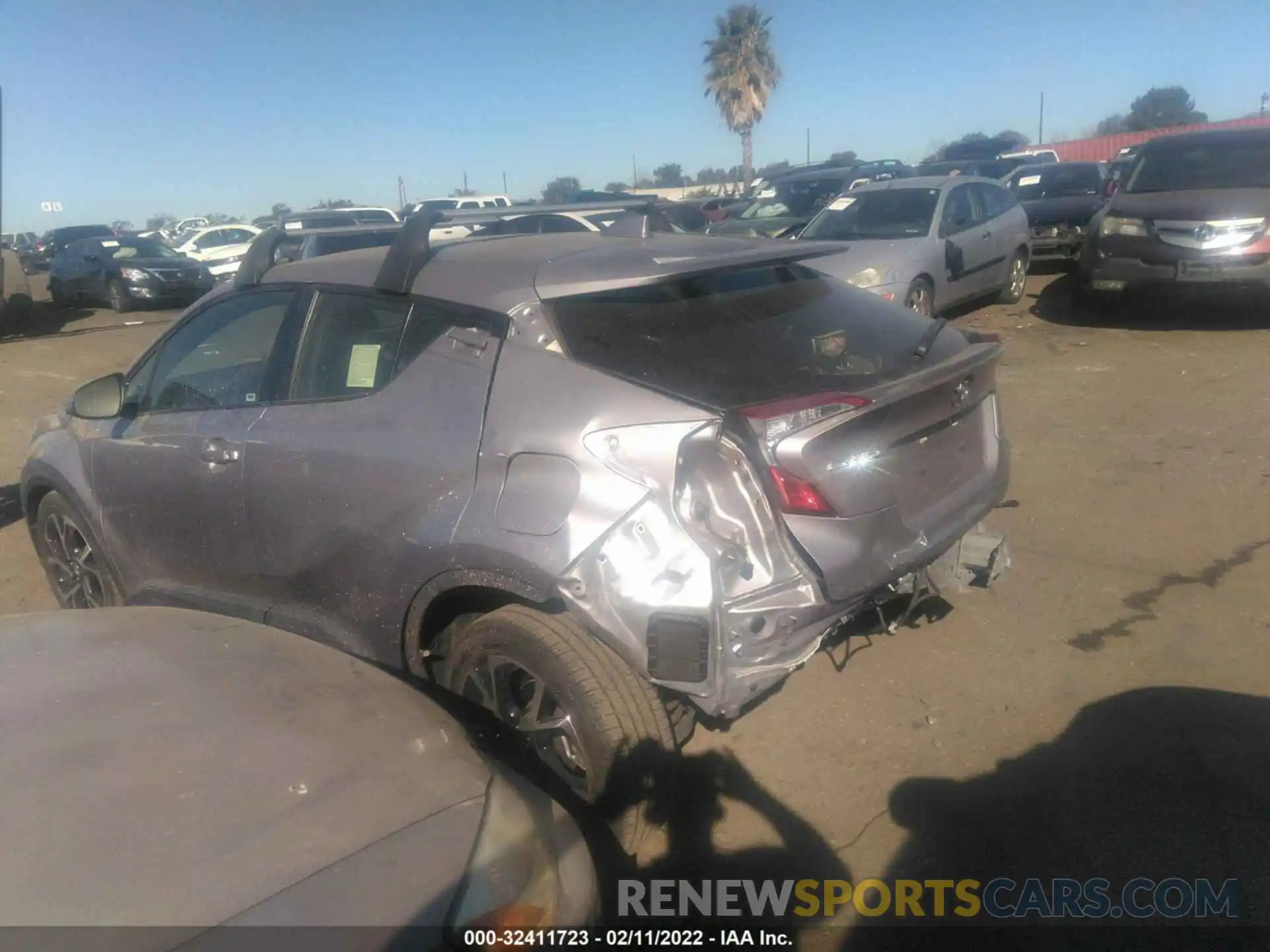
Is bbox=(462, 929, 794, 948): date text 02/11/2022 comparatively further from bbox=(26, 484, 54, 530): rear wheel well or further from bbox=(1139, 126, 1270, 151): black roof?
bbox=(1139, 126, 1270, 151): black roof

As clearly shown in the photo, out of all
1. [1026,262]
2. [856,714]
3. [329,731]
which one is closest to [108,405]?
[329,731]

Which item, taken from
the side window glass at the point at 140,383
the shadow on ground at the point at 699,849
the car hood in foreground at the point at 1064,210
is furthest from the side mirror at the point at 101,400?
the car hood in foreground at the point at 1064,210

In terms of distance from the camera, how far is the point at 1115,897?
271 cm

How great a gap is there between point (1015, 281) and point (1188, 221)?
9.08 ft

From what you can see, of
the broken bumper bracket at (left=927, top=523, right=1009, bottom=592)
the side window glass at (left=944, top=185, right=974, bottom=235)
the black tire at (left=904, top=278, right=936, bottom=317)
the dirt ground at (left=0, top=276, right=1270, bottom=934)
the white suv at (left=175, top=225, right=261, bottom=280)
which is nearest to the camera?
the dirt ground at (left=0, top=276, right=1270, bottom=934)

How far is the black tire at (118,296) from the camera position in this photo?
61.0ft

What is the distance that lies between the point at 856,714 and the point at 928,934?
1.03 m

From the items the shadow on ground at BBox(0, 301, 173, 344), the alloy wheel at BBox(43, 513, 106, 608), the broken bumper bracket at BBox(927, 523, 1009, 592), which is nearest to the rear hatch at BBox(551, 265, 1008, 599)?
the broken bumper bracket at BBox(927, 523, 1009, 592)

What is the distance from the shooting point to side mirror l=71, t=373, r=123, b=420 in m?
3.94

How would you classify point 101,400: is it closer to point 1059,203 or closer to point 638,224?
point 638,224

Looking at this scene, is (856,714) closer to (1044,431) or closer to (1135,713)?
(1135,713)

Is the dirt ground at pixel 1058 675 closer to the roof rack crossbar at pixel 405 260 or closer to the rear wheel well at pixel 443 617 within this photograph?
the rear wheel well at pixel 443 617

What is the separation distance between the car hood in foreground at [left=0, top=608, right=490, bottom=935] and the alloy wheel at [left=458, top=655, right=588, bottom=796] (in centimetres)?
51

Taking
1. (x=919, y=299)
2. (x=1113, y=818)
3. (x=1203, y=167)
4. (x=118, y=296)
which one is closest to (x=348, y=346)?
(x=1113, y=818)
